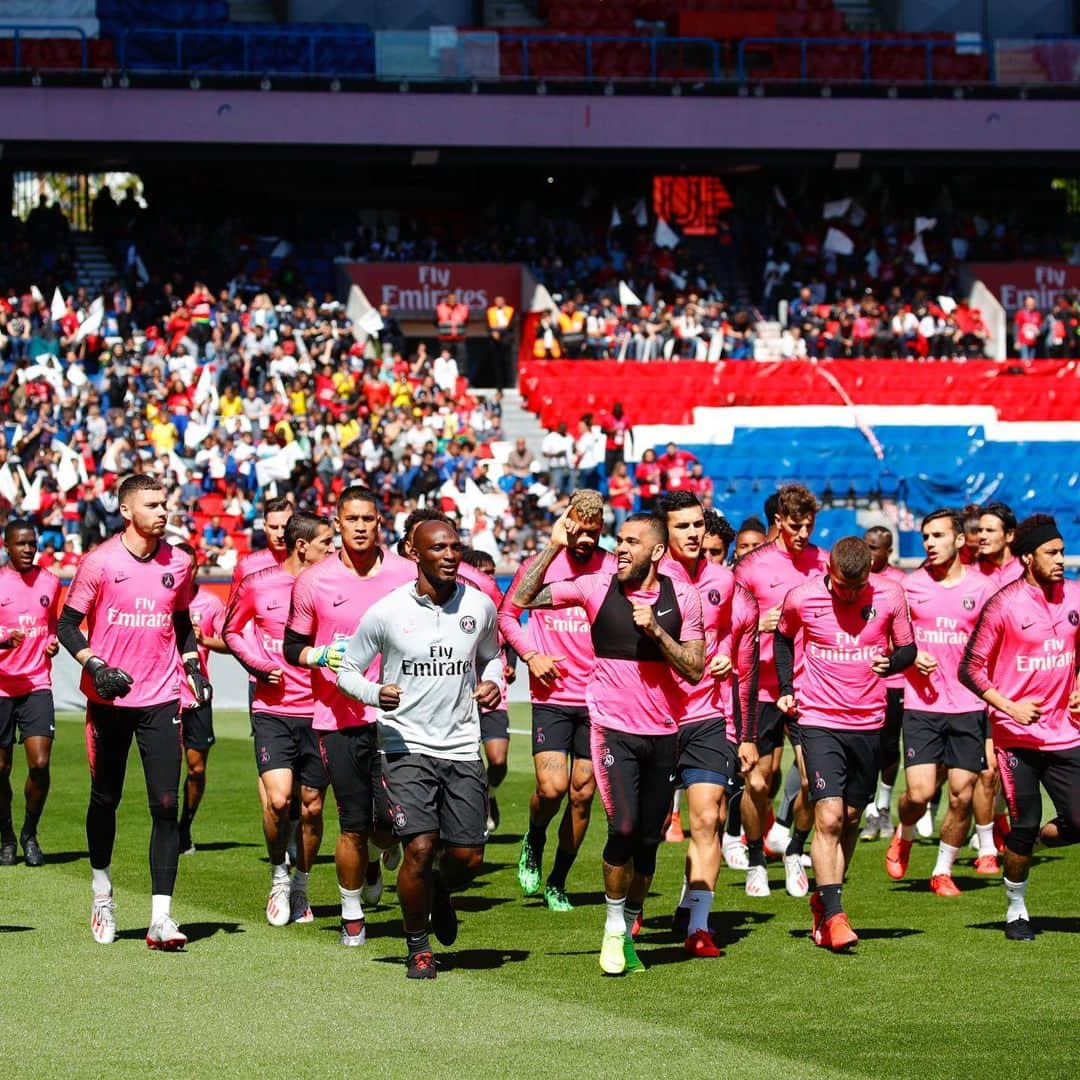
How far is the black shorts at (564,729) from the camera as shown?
1208 centimetres

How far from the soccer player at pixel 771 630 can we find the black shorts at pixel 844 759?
3.70ft

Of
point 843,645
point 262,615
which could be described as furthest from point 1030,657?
point 262,615

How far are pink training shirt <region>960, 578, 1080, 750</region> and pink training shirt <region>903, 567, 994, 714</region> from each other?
6.29 ft

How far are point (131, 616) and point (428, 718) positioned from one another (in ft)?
6.20

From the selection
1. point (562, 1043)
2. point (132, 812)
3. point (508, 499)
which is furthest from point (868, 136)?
point (562, 1043)

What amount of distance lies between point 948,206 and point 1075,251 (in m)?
2.97

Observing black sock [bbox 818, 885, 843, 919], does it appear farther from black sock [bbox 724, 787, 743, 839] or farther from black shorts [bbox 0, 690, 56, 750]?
black shorts [bbox 0, 690, 56, 750]

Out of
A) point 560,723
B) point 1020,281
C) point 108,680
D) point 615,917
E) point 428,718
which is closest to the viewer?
point 428,718

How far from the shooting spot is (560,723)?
1211 cm

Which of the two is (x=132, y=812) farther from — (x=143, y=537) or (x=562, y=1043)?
(x=562, y=1043)

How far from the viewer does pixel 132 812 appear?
16.9 m

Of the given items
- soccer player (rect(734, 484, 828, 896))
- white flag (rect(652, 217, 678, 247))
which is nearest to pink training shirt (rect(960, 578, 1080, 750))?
soccer player (rect(734, 484, 828, 896))

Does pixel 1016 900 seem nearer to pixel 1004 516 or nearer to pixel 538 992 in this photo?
pixel 538 992

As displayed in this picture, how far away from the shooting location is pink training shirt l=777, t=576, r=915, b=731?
1098cm
